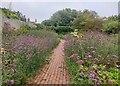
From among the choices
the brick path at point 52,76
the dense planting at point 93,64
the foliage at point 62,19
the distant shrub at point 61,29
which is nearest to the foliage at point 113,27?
the dense planting at point 93,64

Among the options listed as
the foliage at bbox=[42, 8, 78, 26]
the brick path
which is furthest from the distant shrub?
the brick path

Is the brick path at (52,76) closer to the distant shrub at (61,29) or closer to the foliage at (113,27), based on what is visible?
the foliage at (113,27)

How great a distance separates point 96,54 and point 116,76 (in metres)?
1.32

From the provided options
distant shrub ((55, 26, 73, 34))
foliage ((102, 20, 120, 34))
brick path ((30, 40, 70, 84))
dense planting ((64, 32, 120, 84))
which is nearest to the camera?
dense planting ((64, 32, 120, 84))

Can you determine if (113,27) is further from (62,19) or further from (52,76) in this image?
(62,19)

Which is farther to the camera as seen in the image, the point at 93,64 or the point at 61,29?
the point at 61,29

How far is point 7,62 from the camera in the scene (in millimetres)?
5031

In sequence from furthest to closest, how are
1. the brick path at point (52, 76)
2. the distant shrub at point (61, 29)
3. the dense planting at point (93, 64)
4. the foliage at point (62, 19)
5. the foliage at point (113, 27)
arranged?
the foliage at point (62, 19), the distant shrub at point (61, 29), the foliage at point (113, 27), the brick path at point (52, 76), the dense planting at point (93, 64)

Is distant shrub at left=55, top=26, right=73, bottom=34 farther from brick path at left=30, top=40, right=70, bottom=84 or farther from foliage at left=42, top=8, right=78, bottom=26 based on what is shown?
brick path at left=30, top=40, right=70, bottom=84

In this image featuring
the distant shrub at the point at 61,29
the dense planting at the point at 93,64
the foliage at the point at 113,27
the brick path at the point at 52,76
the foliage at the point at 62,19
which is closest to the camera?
the dense planting at the point at 93,64

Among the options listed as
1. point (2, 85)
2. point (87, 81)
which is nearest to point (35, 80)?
point (2, 85)

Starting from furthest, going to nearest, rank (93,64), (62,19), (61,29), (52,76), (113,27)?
(62,19)
(61,29)
(113,27)
(52,76)
(93,64)

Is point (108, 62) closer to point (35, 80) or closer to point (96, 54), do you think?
point (96, 54)

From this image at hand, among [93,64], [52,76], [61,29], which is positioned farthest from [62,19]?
[93,64]
